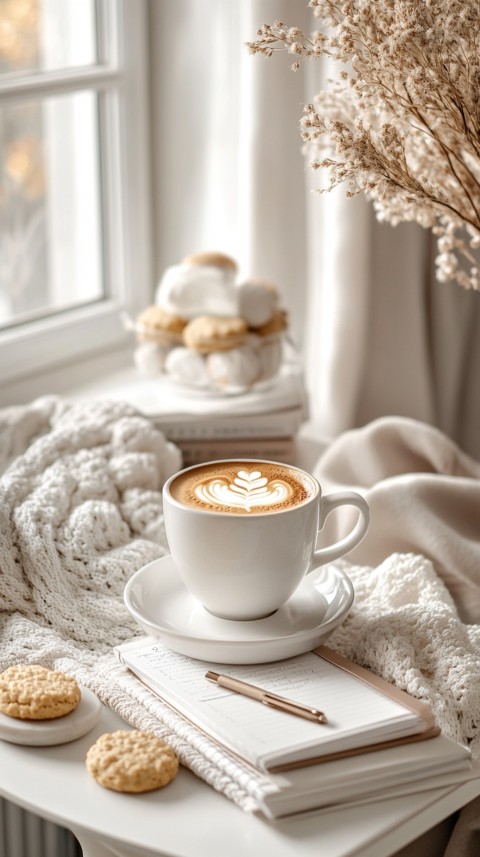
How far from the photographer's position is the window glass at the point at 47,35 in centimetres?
148

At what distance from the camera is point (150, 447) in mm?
1073

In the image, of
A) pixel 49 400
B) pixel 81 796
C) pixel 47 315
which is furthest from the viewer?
pixel 47 315

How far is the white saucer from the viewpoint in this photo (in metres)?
0.75

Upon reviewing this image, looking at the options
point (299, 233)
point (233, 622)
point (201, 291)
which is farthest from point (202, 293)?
point (233, 622)

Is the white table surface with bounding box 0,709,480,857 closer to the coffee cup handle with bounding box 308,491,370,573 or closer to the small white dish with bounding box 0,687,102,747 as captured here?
the small white dish with bounding box 0,687,102,747

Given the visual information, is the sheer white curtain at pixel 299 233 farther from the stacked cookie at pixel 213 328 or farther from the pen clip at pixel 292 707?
the pen clip at pixel 292 707

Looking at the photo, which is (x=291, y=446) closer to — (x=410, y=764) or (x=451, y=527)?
(x=451, y=527)

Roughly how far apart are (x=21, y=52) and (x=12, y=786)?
120 centimetres

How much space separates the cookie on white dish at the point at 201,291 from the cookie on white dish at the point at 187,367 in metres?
0.05

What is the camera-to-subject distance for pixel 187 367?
123 centimetres

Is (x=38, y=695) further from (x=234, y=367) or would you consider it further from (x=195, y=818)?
(x=234, y=367)

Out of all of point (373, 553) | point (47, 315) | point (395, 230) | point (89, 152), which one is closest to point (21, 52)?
point (89, 152)

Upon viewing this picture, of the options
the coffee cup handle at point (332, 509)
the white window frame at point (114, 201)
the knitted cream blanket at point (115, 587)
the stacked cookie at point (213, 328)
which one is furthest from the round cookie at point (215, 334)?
the coffee cup handle at point (332, 509)

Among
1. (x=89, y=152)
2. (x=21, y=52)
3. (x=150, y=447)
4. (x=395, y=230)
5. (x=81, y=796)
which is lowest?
(x=81, y=796)
